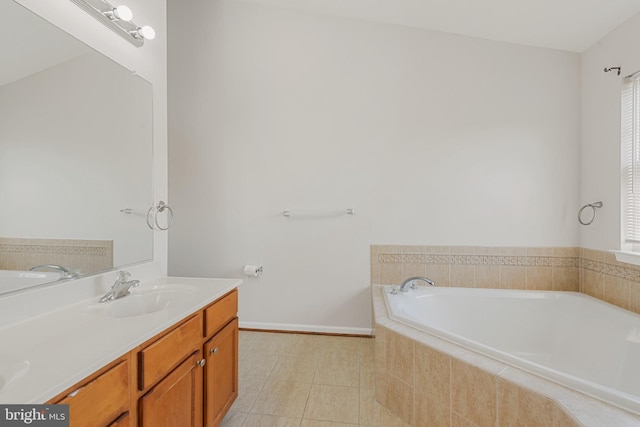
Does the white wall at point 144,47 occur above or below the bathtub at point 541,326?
above

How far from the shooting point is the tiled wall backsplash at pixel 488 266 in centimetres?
239

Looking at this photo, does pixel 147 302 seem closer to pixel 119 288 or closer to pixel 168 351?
pixel 119 288

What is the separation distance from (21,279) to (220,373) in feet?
2.99

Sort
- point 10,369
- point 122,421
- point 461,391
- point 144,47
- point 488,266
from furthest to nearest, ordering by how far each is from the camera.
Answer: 1. point 488,266
2. point 144,47
3. point 461,391
4. point 122,421
5. point 10,369

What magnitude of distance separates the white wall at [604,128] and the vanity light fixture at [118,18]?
10.2ft

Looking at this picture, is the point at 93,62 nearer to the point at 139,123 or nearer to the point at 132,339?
the point at 139,123

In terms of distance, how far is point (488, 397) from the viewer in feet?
3.95

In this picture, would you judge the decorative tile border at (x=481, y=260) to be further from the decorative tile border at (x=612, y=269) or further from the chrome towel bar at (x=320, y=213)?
the chrome towel bar at (x=320, y=213)

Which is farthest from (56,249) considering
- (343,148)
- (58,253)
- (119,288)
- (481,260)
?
(481,260)

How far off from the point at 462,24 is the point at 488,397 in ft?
8.60

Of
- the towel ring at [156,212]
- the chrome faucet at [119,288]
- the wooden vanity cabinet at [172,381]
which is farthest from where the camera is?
the towel ring at [156,212]

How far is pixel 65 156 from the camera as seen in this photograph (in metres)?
1.25

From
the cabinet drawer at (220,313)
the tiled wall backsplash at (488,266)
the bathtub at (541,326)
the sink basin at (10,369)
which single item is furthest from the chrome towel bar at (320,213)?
the sink basin at (10,369)

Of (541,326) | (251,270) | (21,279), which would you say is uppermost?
(21,279)
